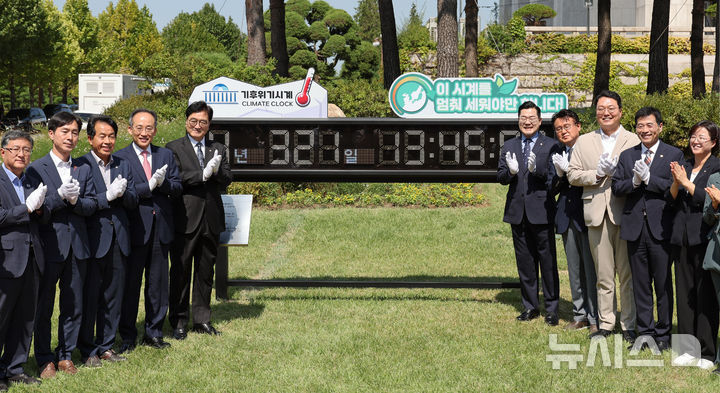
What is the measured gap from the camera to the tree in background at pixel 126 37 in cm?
6962

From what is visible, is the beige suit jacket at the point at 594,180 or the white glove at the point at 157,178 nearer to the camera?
the white glove at the point at 157,178

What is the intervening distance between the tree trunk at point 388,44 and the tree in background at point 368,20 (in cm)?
5060

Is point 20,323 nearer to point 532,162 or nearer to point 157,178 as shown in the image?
point 157,178

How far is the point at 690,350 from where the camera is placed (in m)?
7.56

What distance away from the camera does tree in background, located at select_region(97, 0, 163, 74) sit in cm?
6962

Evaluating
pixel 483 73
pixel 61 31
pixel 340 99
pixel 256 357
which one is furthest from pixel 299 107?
pixel 61 31

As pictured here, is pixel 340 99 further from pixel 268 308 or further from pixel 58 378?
pixel 58 378

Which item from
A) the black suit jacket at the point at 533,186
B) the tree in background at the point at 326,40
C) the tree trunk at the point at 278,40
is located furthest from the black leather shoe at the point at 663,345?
the tree in background at the point at 326,40

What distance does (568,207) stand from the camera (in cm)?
877

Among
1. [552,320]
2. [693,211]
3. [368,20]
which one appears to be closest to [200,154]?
[552,320]

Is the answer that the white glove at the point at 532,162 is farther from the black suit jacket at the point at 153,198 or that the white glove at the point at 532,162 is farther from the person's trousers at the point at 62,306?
the person's trousers at the point at 62,306

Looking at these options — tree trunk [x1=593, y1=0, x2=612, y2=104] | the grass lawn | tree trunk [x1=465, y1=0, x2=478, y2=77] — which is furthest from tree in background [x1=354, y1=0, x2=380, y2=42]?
the grass lawn

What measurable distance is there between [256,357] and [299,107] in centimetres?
370

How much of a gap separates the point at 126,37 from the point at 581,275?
68.7 m
